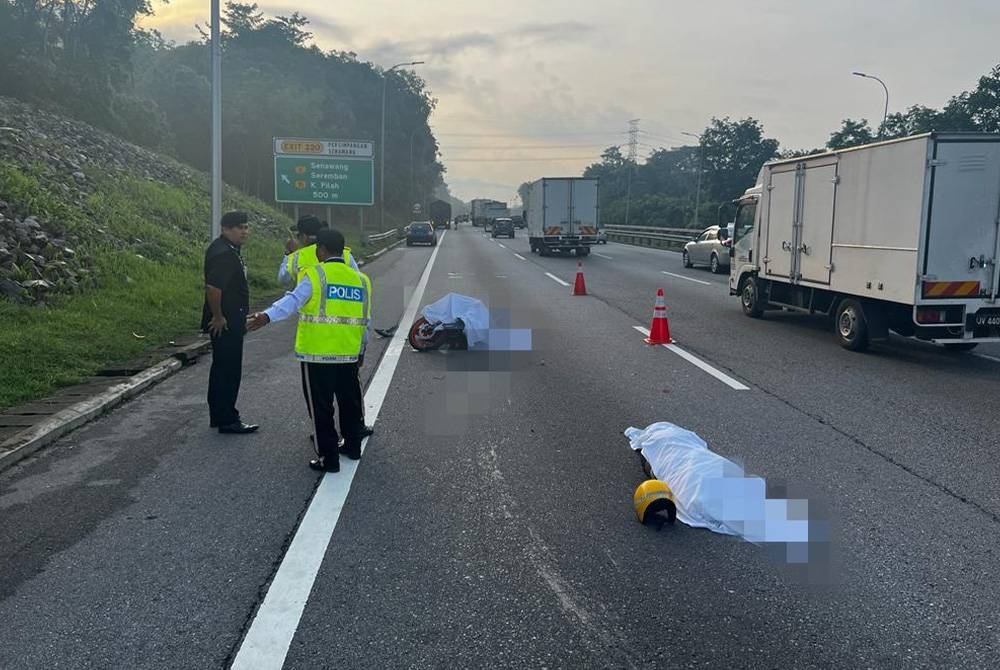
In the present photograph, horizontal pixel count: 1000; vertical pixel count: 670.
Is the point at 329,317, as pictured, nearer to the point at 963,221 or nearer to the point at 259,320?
the point at 259,320

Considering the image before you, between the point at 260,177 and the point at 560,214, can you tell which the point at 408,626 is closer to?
the point at 560,214

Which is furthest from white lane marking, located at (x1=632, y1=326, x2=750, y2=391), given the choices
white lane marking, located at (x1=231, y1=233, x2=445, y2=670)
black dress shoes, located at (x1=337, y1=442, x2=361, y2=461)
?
black dress shoes, located at (x1=337, y1=442, x2=361, y2=461)

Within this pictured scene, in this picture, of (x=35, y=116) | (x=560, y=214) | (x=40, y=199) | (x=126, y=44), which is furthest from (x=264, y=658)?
(x=126, y=44)

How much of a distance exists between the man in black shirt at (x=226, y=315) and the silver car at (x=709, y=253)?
21.1 m

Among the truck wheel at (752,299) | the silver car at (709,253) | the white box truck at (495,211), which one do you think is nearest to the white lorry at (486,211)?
the white box truck at (495,211)

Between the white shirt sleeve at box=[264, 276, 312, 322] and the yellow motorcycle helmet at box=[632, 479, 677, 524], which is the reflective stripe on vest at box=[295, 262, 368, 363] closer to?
the white shirt sleeve at box=[264, 276, 312, 322]

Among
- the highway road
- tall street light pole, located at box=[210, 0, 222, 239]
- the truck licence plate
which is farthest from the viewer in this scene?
tall street light pole, located at box=[210, 0, 222, 239]

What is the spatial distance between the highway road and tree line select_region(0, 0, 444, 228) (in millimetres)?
28908

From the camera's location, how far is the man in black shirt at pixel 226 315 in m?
6.73

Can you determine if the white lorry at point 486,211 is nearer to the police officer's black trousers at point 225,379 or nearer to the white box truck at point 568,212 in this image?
the white box truck at point 568,212

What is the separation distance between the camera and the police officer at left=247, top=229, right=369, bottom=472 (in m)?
5.66

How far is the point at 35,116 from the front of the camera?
81.1ft

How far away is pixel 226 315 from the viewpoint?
685 centimetres

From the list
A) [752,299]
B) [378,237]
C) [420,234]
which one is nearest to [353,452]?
[752,299]
